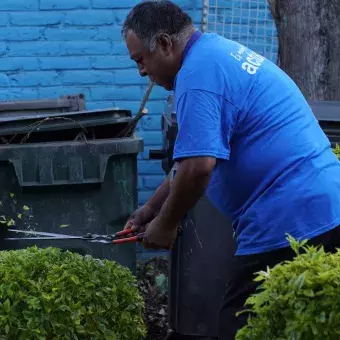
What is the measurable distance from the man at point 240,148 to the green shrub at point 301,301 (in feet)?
2.20

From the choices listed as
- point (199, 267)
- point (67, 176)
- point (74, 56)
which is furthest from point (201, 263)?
point (74, 56)

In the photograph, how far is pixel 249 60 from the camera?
353 centimetres

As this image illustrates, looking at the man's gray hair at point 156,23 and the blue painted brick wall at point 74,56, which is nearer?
the man's gray hair at point 156,23

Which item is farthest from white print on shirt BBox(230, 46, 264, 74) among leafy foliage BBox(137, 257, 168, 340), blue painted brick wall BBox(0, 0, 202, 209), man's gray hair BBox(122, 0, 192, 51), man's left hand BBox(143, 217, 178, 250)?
blue painted brick wall BBox(0, 0, 202, 209)

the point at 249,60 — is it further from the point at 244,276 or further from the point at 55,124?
the point at 55,124

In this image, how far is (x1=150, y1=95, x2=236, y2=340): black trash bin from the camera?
472 centimetres

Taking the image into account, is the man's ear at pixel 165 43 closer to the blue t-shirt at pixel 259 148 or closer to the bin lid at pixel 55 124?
the blue t-shirt at pixel 259 148

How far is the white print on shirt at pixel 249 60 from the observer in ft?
11.4

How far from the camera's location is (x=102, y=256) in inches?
197

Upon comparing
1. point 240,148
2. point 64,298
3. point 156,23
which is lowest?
Result: point 64,298

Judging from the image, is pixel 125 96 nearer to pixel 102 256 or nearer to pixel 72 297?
pixel 102 256

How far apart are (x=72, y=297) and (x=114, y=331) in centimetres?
31

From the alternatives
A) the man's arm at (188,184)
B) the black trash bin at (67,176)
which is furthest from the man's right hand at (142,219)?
the black trash bin at (67,176)

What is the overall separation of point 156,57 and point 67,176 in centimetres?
150
